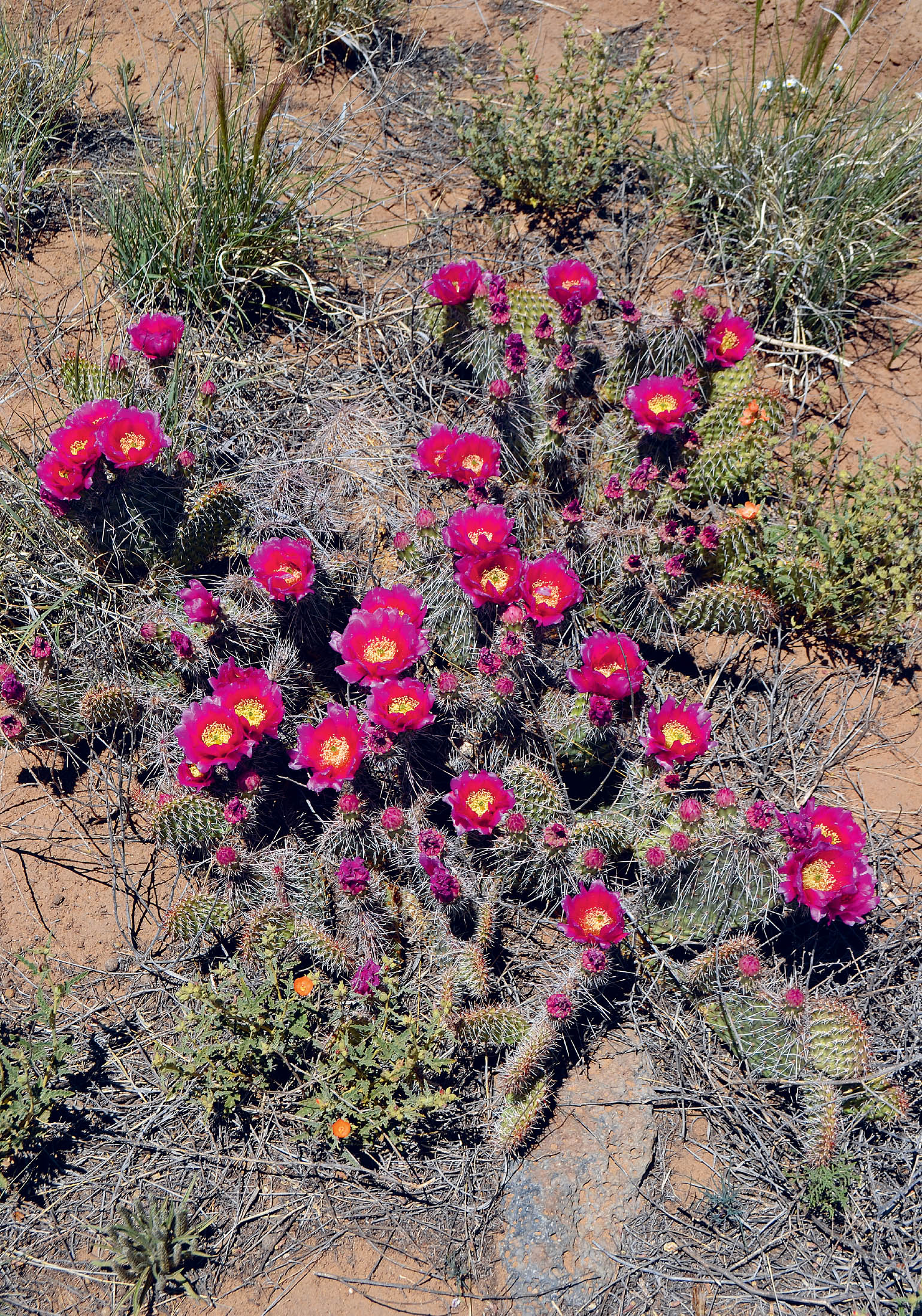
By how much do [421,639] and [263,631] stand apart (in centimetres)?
64

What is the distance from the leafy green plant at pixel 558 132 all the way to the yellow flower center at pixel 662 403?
1652 millimetres

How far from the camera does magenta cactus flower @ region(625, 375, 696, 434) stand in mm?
3379

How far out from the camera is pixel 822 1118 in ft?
8.91

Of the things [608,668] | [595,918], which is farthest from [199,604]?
[595,918]

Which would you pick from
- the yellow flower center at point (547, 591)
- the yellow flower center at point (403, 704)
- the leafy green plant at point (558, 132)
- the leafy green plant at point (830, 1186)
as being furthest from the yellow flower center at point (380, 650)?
the leafy green plant at point (558, 132)

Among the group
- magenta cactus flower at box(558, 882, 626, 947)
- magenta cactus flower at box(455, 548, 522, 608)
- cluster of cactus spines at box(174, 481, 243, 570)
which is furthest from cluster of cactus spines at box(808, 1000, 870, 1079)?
cluster of cactus spines at box(174, 481, 243, 570)

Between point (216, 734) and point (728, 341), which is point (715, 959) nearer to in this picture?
point (216, 734)

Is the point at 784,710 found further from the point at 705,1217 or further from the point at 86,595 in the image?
the point at 86,595

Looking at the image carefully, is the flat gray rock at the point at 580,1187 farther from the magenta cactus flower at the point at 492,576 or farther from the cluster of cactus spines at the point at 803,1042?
the magenta cactus flower at the point at 492,576

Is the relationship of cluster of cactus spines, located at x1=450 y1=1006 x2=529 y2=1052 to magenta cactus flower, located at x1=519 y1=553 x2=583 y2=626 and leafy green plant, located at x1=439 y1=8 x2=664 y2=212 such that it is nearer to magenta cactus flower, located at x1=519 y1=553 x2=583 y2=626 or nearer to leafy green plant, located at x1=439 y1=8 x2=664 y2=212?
magenta cactus flower, located at x1=519 y1=553 x2=583 y2=626

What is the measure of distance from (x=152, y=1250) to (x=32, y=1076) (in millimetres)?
636

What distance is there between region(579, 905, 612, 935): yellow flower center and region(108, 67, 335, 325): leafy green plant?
2.97 meters

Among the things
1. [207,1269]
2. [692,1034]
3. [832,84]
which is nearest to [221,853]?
[207,1269]

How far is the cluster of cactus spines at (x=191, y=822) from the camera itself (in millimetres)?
3020
